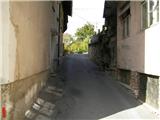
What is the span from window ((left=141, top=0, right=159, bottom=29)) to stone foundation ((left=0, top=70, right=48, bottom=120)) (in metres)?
4.85

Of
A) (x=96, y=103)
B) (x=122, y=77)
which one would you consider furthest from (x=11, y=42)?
(x=122, y=77)

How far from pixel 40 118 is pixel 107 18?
1950 centimetres

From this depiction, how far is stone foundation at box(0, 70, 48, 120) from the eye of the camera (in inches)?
278

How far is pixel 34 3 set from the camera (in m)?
10.4

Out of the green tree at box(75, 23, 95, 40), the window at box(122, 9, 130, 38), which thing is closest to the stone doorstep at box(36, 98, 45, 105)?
the window at box(122, 9, 130, 38)

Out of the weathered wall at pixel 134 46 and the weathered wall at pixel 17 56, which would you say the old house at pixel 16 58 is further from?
the weathered wall at pixel 134 46

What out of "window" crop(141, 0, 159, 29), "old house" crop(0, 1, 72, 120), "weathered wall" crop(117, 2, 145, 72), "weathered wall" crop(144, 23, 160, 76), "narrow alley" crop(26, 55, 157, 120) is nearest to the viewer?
"old house" crop(0, 1, 72, 120)

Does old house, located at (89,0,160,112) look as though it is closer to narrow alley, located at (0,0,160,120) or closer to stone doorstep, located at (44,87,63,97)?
narrow alley, located at (0,0,160,120)

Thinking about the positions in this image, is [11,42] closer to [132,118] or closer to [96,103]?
[132,118]

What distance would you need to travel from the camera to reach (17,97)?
26.0 feet

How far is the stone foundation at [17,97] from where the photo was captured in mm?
7051

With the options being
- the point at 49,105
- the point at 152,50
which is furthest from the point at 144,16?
the point at 49,105

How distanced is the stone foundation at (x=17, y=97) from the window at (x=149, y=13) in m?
4.85

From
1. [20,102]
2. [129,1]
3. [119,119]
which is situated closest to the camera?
[20,102]
